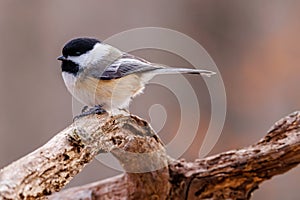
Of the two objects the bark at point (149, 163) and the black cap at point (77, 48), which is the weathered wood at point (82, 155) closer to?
the bark at point (149, 163)

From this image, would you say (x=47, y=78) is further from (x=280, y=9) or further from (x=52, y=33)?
(x=280, y=9)

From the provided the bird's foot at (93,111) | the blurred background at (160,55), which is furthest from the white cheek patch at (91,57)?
the blurred background at (160,55)

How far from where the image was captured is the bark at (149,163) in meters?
0.92

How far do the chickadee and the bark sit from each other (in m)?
0.07

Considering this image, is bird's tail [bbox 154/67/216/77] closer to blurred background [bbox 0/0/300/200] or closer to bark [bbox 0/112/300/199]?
bark [bbox 0/112/300/199]

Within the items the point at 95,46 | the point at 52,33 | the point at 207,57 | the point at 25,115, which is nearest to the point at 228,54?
the point at 207,57

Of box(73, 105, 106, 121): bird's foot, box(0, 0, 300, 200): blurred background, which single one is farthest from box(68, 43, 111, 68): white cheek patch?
box(0, 0, 300, 200): blurred background

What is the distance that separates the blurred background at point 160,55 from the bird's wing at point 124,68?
0.81m

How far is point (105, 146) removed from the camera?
1.06 metres

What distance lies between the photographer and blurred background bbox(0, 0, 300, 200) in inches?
80.0

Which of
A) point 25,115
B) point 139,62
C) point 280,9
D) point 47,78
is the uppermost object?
point 280,9

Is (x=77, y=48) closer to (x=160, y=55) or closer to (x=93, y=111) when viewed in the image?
(x=93, y=111)

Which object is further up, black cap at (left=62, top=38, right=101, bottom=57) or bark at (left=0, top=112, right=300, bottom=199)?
black cap at (left=62, top=38, right=101, bottom=57)

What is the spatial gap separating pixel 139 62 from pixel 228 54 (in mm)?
969
